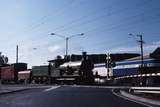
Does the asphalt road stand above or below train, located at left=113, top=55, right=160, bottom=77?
below

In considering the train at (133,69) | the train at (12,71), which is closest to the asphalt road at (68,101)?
the train at (133,69)

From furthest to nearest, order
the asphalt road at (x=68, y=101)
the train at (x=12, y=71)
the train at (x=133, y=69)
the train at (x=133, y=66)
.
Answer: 1. the train at (x=12, y=71)
2. the train at (x=133, y=66)
3. the train at (x=133, y=69)
4. the asphalt road at (x=68, y=101)

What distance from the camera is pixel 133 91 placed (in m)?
31.1

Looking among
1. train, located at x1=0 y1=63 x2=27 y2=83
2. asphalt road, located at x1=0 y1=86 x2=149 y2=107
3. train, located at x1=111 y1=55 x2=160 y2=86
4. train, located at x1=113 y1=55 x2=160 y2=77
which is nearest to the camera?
asphalt road, located at x1=0 y1=86 x2=149 y2=107

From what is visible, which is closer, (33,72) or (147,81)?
(147,81)

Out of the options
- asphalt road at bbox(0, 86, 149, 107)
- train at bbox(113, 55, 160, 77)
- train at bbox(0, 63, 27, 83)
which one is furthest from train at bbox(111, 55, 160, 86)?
asphalt road at bbox(0, 86, 149, 107)

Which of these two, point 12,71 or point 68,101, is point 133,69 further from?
point 68,101

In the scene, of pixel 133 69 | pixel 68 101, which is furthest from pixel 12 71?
pixel 68 101

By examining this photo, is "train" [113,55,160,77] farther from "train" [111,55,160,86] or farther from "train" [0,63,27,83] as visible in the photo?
"train" [0,63,27,83]

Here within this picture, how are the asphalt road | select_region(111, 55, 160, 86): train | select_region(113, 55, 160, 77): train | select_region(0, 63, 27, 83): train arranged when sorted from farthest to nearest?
select_region(0, 63, 27, 83): train → select_region(113, 55, 160, 77): train → select_region(111, 55, 160, 86): train → the asphalt road

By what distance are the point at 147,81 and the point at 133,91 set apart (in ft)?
69.8

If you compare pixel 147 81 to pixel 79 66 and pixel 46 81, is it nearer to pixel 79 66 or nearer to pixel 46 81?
pixel 79 66

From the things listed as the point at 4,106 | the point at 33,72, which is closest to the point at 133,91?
the point at 4,106

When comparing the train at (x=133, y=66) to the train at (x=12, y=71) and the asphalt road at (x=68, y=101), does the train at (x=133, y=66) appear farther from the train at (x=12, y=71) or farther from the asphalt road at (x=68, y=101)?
the asphalt road at (x=68, y=101)
